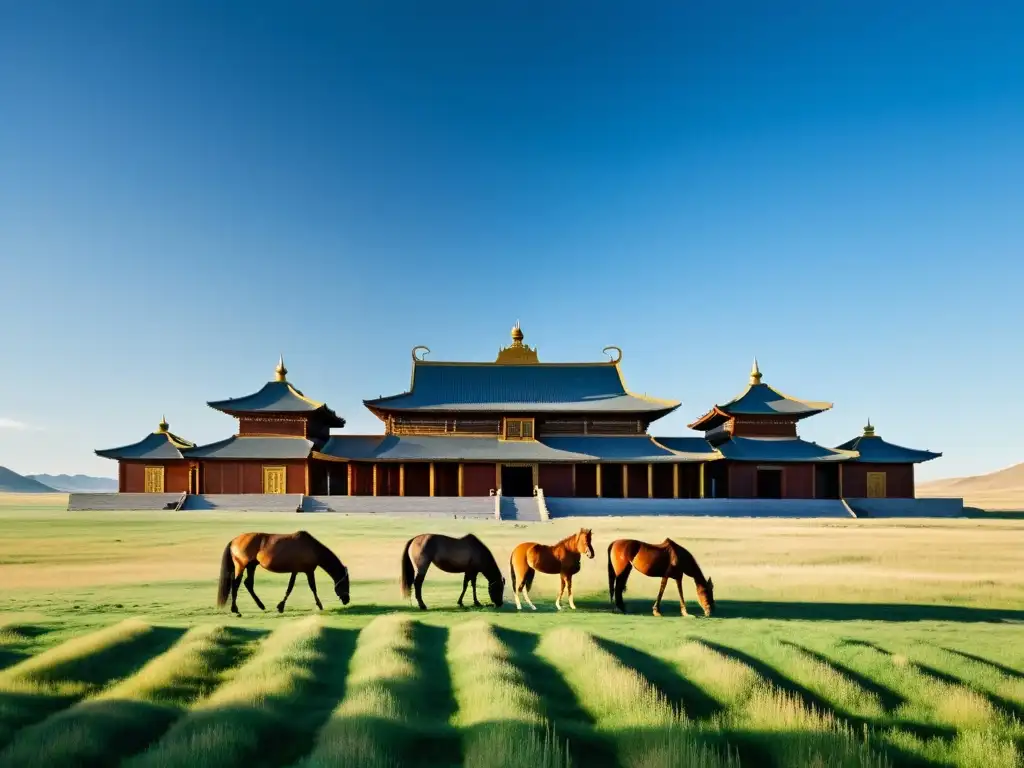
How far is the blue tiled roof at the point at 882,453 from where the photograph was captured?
46.8 meters

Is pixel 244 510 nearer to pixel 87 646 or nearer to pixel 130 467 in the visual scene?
pixel 130 467

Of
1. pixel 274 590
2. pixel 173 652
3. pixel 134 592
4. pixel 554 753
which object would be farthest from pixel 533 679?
pixel 134 592

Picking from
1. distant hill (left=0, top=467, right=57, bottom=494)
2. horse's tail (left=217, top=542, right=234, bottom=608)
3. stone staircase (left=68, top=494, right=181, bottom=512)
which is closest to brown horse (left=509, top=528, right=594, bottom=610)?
horse's tail (left=217, top=542, right=234, bottom=608)

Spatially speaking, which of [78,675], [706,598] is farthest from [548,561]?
[78,675]

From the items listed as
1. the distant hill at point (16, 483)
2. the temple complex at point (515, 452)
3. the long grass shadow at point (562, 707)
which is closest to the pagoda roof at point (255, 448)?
the temple complex at point (515, 452)

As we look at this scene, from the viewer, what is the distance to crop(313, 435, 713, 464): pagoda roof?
43281 mm

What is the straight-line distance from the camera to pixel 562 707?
6867mm

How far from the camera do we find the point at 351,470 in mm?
44406

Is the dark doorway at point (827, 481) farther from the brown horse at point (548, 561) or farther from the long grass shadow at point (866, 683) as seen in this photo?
the long grass shadow at point (866, 683)

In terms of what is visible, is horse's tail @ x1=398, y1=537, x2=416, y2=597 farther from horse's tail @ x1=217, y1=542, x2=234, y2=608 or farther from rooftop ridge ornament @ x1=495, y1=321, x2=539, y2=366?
rooftop ridge ornament @ x1=495, y1=321, x2=539, y2=366

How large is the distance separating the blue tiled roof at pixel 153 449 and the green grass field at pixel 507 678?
35.5m

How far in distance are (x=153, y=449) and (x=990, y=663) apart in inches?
1947

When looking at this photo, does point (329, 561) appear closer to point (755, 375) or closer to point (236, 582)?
point (236, 582)

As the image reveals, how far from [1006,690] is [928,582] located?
26.8ft
